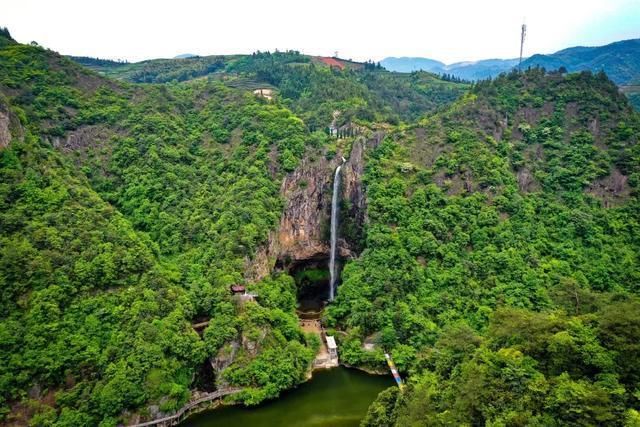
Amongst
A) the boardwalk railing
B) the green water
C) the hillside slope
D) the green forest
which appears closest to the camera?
the green forest

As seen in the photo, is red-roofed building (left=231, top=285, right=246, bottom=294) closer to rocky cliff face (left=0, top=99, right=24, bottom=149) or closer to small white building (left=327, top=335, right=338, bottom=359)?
small white building (left=327, top=335, right=338, bottom=359)

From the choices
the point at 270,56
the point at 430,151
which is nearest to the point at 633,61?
the point at 270,56

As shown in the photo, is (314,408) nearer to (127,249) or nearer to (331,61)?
(127,249)

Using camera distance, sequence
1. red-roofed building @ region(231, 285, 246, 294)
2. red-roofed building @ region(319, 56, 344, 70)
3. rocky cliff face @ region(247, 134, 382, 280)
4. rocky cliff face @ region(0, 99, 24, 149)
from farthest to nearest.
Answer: red-roofed building @ region(319, 56, 344, 70) → rocky cliff face @ region(247, 134, 382, 280) → red-roofed building @ region(231, 285, 246, 294) → rocky cliff face @ region(0, 99, 24, 149)

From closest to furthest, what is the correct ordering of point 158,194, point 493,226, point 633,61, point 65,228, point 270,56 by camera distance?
point 65,228 < point 493,226 < point 158,194 < point 270,56 < point 633,61

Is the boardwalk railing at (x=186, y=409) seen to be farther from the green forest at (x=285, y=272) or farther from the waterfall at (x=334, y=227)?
the waterfall at (x=334, y=227)

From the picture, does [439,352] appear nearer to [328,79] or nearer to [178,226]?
[178,226]

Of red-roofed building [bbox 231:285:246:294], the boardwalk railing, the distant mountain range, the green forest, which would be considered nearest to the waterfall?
the green forest
